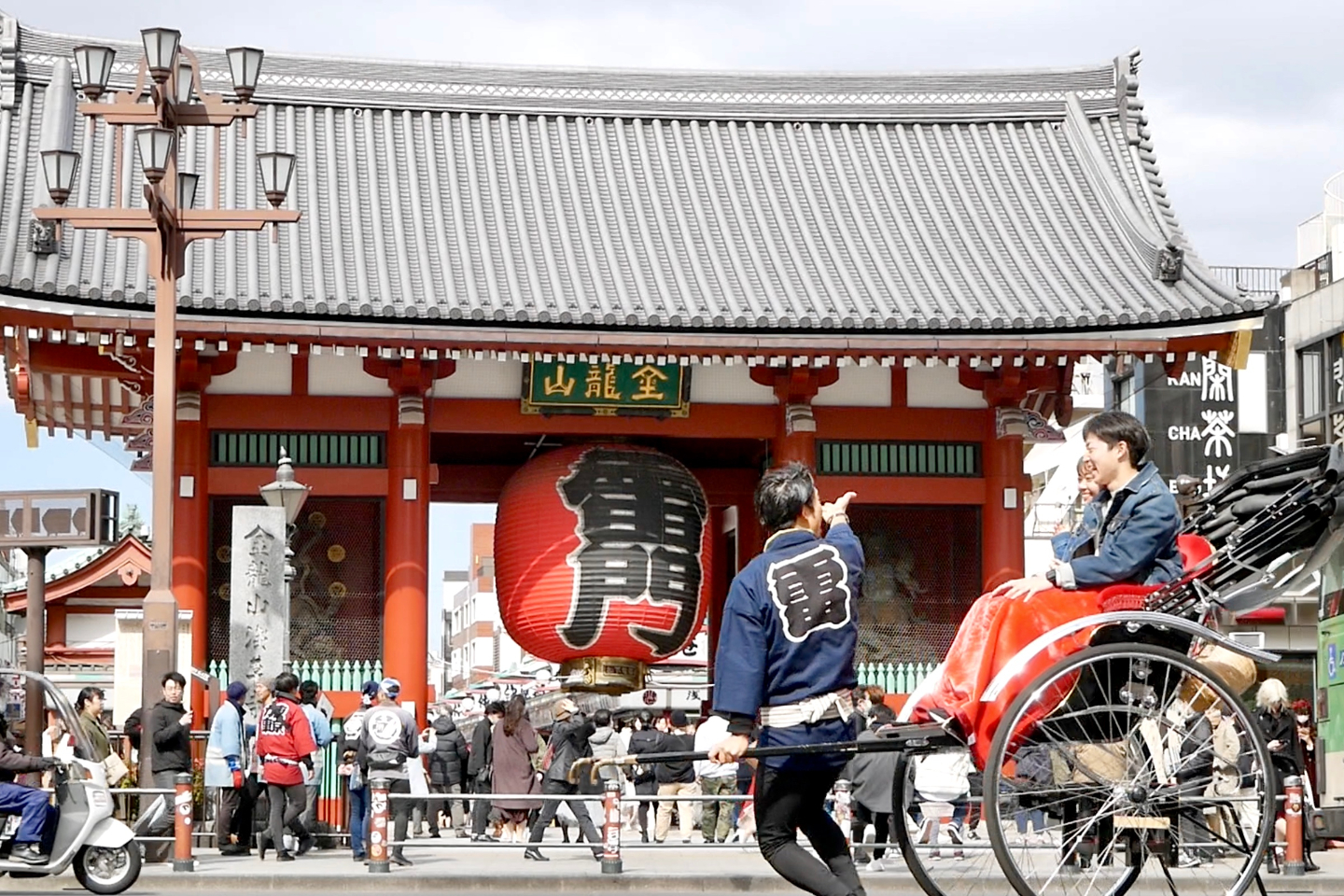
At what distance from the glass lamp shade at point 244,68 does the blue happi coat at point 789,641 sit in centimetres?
995

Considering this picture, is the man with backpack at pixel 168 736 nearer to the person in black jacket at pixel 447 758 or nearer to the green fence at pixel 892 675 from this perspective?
the person in black jacket at pixel 447 758

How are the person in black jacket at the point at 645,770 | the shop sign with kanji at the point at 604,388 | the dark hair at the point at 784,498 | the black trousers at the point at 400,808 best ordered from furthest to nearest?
the shop sign with kanji at the point at 604,388
the person in black jacket at the point at 645,770
the black trousers at the point at 400,808
the dark hair at the point at 784,498

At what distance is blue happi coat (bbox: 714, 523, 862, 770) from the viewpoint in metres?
7.17

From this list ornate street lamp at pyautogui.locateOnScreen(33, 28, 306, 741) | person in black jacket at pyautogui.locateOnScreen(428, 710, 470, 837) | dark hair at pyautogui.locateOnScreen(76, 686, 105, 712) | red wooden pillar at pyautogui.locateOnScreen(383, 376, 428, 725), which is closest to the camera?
ornate street lamp at pyautogui.locateOnScreen(33, 28, 306, 741)

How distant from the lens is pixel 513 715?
61.6 feet

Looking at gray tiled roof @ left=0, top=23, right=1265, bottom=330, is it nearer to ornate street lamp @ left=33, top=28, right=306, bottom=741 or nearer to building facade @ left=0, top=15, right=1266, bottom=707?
building facade @ left=0, top=15, right=1266, bottom=707

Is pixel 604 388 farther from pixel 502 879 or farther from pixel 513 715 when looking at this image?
pixel 502 879

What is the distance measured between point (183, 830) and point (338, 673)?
17.8ft

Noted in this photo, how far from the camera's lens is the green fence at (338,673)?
65.8 ft

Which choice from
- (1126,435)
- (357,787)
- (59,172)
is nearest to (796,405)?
(357,787)

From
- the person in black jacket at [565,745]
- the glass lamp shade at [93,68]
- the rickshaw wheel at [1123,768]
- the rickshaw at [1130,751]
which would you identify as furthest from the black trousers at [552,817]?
the rickshaw wheel at [1123,768]

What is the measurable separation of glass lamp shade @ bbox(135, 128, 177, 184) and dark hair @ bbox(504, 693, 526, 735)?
627cm

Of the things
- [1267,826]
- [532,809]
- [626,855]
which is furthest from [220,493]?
[1267,826]

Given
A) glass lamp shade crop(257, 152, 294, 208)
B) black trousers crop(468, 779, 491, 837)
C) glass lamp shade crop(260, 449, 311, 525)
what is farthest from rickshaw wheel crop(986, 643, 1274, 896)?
black trousers crop(468, 779, 491, 837)
